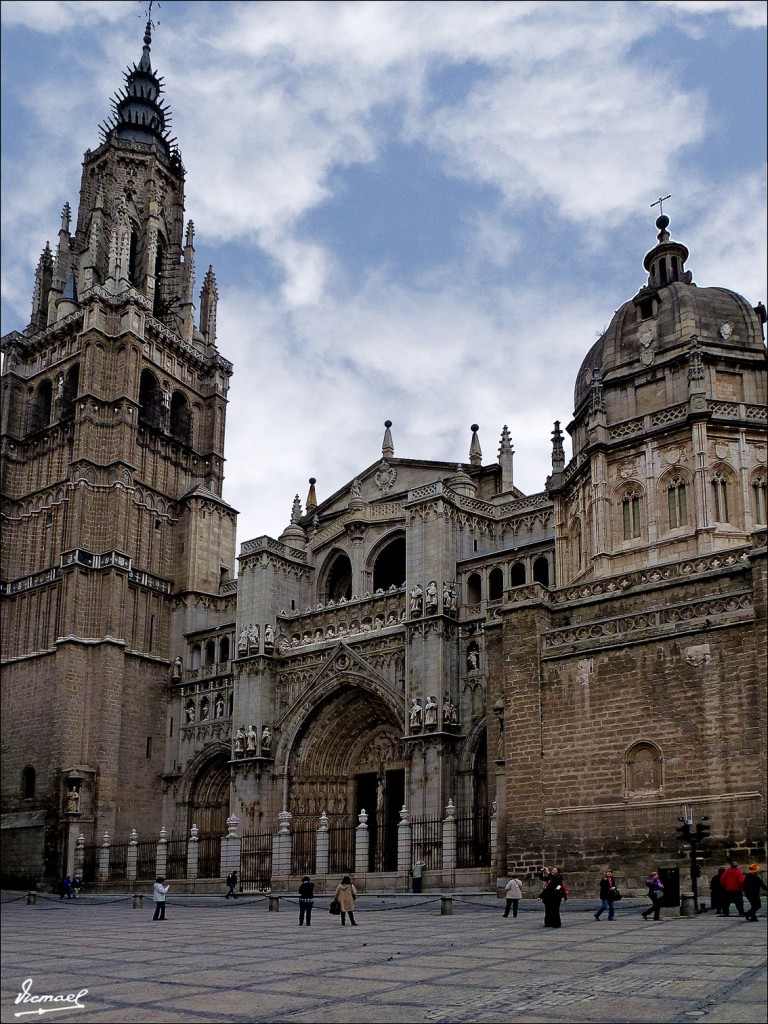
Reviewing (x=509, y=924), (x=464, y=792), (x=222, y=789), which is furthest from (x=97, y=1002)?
(x=222, y=789)

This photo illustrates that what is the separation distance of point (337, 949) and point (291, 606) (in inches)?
1038

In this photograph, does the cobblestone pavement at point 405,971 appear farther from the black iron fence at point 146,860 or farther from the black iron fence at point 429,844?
the black iron fence at point 146,860

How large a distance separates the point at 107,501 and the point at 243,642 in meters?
8.95

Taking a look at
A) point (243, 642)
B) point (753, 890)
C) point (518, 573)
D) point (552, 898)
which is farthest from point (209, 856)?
point (753, 890)

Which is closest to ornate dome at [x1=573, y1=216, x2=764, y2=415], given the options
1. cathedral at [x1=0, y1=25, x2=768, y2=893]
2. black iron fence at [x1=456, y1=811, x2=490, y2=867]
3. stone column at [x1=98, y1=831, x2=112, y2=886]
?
cathedral at [x1=0, y1=25, x2=768, y2=893]

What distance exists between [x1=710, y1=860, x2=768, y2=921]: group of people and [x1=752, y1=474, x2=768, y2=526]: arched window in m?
14.2

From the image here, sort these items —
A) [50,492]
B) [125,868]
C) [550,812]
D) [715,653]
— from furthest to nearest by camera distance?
[50,492]
[125,868]
[550,812]
[715,653]

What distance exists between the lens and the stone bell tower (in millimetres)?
40406

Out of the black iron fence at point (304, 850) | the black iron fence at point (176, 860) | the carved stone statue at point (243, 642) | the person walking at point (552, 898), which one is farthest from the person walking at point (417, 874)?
the carved stone statue at point (243, 642)

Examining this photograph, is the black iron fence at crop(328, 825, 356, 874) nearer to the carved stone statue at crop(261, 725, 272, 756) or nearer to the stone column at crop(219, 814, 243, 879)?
the stone column at crop(219, 814, 243, 879)

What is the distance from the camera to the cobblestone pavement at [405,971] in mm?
9406

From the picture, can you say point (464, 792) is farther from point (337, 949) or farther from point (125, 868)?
point (337, 949)

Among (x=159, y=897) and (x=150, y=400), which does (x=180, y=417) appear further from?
(x=159, y=897)

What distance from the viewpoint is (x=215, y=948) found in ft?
50.5
